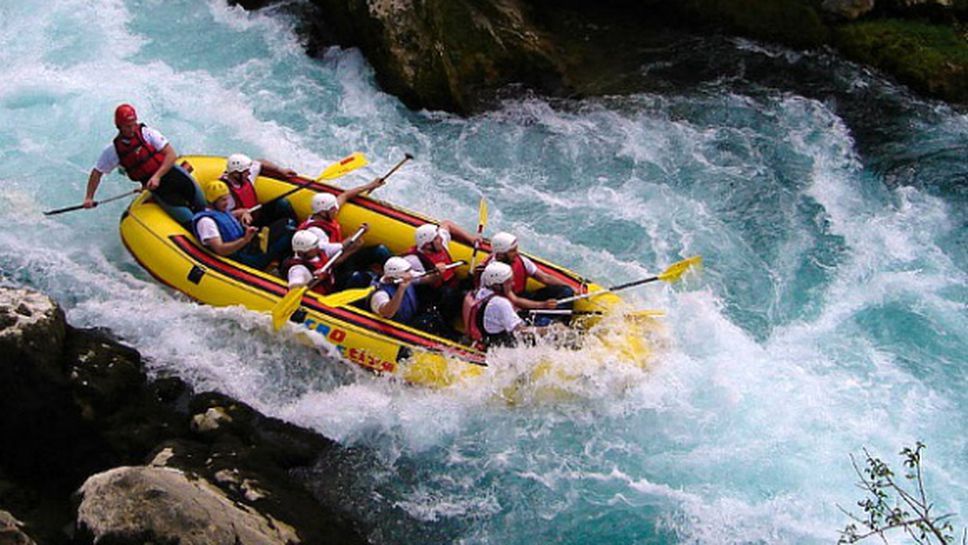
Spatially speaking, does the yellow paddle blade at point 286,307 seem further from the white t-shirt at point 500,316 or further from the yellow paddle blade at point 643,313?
the yellow paddle blade at point 643,313

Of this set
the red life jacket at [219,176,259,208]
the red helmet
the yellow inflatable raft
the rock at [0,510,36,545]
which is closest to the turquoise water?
the yellow inflatable raft

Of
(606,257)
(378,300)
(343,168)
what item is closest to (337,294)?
(378,300)

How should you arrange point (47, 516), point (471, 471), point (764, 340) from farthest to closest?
1. point (764, 340)
2. point (471, 471)
3. point (47, 516)

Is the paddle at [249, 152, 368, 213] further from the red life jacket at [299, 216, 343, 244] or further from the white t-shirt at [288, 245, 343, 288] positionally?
the white t-shirt at [288, 245, 343, 288]

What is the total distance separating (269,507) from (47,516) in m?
1.39

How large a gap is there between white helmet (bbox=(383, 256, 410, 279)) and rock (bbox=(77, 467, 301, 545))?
7.93ft

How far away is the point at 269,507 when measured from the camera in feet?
22.6

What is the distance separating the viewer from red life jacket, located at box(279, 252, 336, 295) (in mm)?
8516

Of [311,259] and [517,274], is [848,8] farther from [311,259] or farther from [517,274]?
[311,259]

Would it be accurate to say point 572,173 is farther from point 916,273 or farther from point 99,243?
point 99,243

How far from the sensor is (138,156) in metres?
9.10

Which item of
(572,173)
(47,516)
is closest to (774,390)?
(572,173)

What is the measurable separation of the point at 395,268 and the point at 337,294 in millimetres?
523

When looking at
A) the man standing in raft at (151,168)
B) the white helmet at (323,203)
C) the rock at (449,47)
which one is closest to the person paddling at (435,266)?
the white helmet at (323,203)
